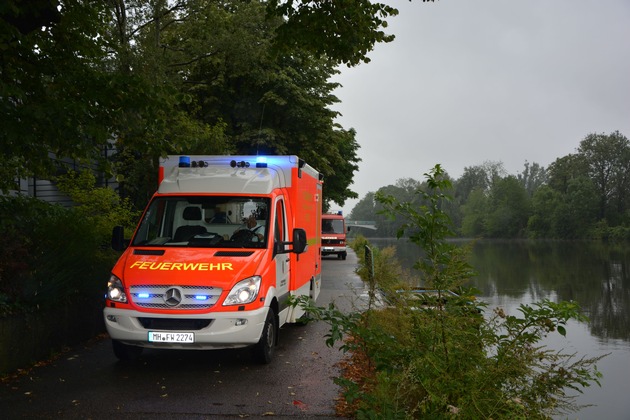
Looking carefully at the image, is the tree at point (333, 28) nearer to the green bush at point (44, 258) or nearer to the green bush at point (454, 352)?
the green bush at point (44, 258)

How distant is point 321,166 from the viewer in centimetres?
3238

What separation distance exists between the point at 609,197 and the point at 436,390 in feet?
360

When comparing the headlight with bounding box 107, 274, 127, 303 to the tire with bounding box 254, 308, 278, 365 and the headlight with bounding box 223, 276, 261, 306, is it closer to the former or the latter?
the headlight with bounding box 223, 276, 261, 306

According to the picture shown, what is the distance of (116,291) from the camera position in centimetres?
789

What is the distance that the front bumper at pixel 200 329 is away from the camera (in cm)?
762

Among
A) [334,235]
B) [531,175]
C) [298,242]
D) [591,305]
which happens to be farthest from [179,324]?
[531,175]

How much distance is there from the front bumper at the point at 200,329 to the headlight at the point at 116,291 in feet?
0.42

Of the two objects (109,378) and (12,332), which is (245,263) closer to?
(109,378)

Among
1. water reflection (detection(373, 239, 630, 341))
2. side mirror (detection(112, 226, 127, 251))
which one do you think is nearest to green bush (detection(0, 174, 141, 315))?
side mirror (detection(112, 226, 127, 251))

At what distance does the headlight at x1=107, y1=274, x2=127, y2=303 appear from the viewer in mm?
7827

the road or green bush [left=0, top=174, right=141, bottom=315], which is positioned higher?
green bush [left=0, top=174, right=141, bottom=315]

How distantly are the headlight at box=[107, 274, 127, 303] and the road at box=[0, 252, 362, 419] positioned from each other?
888 millimetres

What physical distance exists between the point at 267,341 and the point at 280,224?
1.64m

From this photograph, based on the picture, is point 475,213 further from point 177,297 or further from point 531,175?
point 177,297
